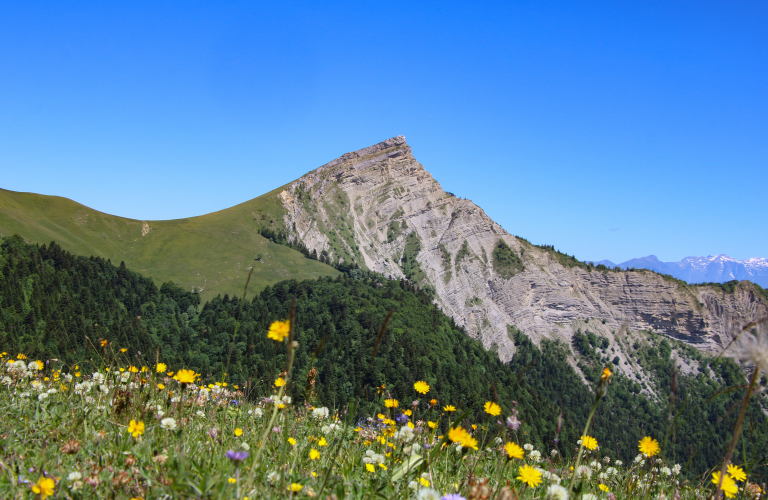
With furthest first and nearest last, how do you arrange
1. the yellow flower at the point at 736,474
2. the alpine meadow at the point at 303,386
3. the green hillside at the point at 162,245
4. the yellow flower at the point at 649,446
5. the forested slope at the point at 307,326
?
the green hillside at the point at 162,245
the forested slope at the point at 307,326
the yellow flower at the point at 736,474
the yellow flower at the point at 649,446
the alpine meadow at the point at 303,386

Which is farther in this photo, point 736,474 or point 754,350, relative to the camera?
point 736,474

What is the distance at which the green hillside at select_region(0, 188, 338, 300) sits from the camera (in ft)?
468

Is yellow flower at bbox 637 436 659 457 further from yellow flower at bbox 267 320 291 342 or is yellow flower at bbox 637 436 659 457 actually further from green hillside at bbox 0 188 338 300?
green hillside at bbox 0 188 338 300

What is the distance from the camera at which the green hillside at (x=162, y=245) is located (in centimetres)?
14262

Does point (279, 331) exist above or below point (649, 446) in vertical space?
above

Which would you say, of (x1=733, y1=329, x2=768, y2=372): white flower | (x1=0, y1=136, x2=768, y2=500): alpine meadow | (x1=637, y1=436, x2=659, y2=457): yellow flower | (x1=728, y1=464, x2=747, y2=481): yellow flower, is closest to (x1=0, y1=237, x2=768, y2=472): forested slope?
(x1=0, y1=136, x2=768, y2=500): alpine meadow

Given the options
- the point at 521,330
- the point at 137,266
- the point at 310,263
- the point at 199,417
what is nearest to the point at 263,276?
the point at 310,263

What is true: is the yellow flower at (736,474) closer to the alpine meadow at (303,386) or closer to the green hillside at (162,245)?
the alpine meadow at (303,386)

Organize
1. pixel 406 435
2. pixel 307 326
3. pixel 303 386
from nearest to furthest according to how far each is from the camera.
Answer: pixel 406 435 < pixel 303 386 < pixel 307 326

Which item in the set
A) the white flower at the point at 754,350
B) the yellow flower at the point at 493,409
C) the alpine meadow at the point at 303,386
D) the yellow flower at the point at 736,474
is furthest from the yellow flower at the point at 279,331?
the yellow flower at the point at 736,474

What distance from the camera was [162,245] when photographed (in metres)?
168

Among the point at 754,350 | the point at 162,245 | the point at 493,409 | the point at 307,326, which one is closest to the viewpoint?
the point at 754,350

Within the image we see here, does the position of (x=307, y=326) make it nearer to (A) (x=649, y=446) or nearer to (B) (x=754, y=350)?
(A) (x=649, y=446)

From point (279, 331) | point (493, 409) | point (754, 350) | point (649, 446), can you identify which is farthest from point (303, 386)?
point (754, 350)
